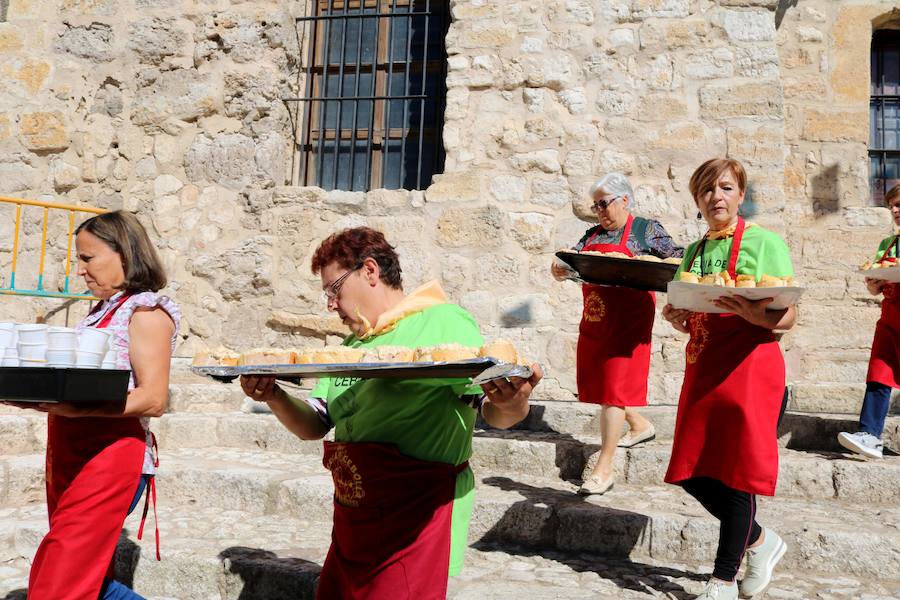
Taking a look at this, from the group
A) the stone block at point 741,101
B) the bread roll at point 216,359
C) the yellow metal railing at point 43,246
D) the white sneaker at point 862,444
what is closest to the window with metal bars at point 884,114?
the stone block at point 741,101

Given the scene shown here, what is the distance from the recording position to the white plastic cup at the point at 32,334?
182 cm

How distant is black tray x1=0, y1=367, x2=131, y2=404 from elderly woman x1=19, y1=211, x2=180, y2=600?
12 centimetres

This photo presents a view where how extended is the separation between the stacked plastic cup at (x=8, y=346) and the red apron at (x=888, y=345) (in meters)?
3.88

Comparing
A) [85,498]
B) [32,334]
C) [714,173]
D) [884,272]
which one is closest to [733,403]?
[714,173]

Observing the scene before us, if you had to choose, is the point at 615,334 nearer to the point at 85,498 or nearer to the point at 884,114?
the point at 85,498

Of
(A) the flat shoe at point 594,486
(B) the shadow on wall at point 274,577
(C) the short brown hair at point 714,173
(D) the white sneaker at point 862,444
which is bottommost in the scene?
(B) the shadow on wall at point 274,577

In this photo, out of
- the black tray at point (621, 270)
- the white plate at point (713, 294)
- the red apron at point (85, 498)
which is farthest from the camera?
the black tray at point (621, 270)

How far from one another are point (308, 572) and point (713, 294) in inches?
66.8

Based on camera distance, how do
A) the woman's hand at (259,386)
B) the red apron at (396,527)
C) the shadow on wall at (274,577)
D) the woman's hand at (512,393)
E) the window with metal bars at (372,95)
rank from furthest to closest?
the window with metal bars at (372,95)
the shadow on wall at (274,577)
the woman's hand at (259,386)
the red apron at (396,527)
the woman's hand at (512,393)

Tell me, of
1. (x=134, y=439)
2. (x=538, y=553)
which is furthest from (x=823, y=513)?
(x=134, y=439)

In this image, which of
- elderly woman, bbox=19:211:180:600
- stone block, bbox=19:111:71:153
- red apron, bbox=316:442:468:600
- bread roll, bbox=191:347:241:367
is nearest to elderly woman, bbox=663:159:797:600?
red apron, bbox=316:442:468:600

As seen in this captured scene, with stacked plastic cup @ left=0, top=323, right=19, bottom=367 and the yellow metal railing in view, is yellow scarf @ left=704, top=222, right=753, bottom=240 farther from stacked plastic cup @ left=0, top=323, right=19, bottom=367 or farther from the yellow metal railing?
the yellow metal railing

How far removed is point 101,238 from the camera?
2.13 meters

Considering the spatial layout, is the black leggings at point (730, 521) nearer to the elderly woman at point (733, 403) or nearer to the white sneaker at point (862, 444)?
the elderly woman at point (733, 403)
